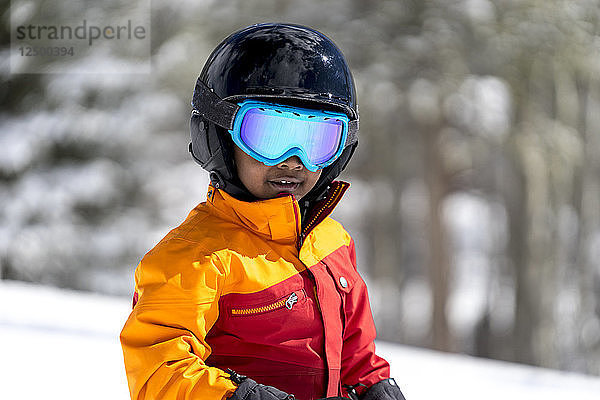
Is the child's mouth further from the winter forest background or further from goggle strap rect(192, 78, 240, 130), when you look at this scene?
the winter forest background

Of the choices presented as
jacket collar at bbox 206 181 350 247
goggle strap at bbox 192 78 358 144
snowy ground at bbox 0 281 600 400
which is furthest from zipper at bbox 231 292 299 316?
snowy ground at bbox 0 281 600 400

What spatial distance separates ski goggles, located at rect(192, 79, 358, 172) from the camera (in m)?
1.60

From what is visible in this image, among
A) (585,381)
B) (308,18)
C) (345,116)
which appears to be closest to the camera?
(345,116)

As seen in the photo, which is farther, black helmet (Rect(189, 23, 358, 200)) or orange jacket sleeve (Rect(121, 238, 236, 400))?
black helmet (Rect(189, 23, 358, 200))

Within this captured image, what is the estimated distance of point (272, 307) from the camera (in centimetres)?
157

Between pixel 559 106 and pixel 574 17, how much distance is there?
1.55 metres

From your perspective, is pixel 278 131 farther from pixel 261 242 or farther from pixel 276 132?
pixel 261 242

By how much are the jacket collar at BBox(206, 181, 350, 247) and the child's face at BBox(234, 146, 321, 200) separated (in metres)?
0.06

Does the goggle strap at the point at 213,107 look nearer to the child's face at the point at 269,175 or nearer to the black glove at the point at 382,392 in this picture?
the child's face at the point at 269,175

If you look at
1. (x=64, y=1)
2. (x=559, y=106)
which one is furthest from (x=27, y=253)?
(x=559, y=106)

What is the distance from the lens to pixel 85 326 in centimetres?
425

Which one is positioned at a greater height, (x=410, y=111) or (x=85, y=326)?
(x=410, y=111)

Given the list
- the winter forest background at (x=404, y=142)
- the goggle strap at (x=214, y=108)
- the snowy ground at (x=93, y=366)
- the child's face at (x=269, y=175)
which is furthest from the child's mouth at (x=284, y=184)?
the winter forest background at (x=404, y=142)

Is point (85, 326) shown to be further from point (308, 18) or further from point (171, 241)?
point (308, 18)
